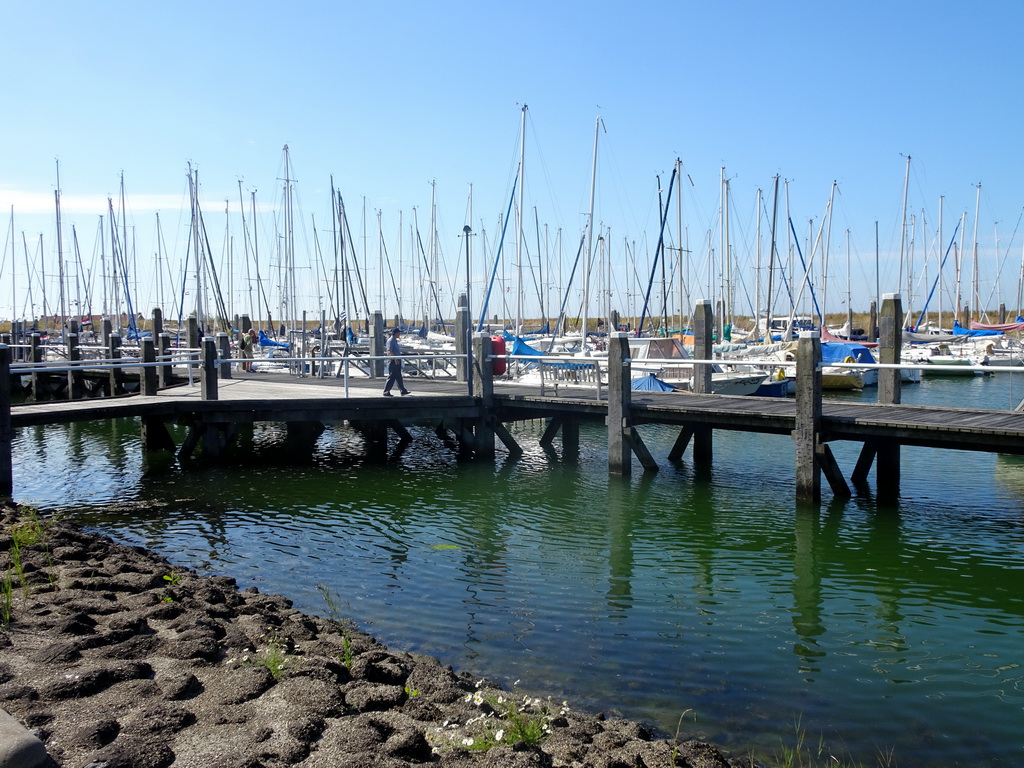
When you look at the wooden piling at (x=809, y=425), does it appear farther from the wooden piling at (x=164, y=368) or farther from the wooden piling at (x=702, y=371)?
the wooden piling at (x=164, y=368)

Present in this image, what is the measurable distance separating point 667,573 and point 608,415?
657 centimetres

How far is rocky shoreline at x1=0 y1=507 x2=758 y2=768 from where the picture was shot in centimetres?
543

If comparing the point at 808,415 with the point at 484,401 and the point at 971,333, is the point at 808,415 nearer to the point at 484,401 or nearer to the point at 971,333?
the point at 484,401

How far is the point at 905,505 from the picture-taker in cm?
1591

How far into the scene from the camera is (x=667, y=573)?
39.5ft

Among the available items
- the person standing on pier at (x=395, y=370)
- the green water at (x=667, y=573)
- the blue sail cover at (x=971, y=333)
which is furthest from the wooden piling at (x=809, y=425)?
the blue sail cover at (x=971, y=333)

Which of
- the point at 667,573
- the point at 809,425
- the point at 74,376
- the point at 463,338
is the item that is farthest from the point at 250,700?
the point at 74,376

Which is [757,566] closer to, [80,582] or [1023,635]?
[1023,635]

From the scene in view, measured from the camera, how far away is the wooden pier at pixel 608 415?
583 inches

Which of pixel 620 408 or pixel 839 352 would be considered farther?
pixel 839 352

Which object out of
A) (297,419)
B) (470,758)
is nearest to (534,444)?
(297,419)

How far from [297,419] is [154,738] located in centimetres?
1448

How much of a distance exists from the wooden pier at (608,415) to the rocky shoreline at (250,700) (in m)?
9.07

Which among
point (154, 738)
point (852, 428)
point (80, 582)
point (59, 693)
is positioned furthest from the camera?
point (852, 428)
